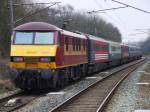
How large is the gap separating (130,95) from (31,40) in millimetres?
5173

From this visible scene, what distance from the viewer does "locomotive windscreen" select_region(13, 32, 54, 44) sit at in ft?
72.4

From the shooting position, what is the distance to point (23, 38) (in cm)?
2223

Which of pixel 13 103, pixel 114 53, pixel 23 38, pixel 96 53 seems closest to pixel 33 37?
pixel 23 38

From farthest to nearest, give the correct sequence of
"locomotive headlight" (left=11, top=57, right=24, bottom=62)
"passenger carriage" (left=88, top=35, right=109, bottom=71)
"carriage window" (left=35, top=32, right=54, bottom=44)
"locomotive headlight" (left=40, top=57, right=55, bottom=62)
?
1. "passenger carriage" (left=88, top=35, right=109, bottom=71)
2. "carriage window" (left=35, top=32, right=54, bottom=44)
3. "locomotive headlight" (left=11, top=57, right=24, bottom=62)
4. "locomotive headlight" (left=40, top=57, right=55, bottom=62)

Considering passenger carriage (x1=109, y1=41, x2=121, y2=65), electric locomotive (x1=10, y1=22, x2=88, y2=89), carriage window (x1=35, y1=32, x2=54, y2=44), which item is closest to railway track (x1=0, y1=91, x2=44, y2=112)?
electric locomotive (x1=10, y1=22, x2=88, y2=89)

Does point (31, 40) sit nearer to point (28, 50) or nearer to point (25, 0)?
point (28, 50)

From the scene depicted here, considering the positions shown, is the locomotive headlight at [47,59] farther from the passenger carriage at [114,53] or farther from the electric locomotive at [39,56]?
the passenger carriage at [114,53]

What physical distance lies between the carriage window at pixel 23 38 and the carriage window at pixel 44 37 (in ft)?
0.89

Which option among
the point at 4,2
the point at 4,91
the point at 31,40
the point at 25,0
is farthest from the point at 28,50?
the point at 25,0

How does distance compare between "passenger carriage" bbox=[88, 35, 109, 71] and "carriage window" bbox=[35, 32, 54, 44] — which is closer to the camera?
"carriage window" bbox=[35, 32, 54, 44]

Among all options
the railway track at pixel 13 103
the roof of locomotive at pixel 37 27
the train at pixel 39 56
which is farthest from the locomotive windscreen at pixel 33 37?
the railway track at pixel 13 103

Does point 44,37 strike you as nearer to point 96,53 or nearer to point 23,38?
point 23,38

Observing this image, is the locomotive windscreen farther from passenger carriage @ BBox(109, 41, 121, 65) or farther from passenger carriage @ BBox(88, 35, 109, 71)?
passenger carriage @ BBox(109, 41, 121, 65)

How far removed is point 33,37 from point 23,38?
0.45 meters
